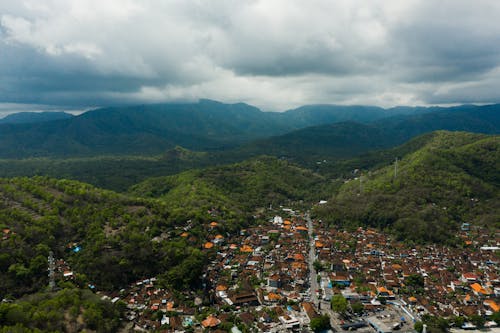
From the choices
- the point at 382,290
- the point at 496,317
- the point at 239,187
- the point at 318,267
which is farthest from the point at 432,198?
the point at 239,187

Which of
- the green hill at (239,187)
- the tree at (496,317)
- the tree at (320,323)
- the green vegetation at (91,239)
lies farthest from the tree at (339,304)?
the green hill at (239,187)

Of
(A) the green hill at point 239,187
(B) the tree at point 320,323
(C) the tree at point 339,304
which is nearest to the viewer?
(B) the tree at point 320,323

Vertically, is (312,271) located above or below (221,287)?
below

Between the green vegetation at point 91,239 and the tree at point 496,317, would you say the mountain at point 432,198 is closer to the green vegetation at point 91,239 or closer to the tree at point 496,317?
the tree at point 496,317

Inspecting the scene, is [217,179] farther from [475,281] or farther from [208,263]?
[475,281]

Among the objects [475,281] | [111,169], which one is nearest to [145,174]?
[111,169]

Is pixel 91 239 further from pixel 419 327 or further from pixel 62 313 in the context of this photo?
pixel 419 327

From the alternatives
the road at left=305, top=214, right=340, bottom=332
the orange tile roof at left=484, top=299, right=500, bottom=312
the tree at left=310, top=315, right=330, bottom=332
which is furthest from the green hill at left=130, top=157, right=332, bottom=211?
the orange tile roof at left=484, top=299, right=500, bottom=312
